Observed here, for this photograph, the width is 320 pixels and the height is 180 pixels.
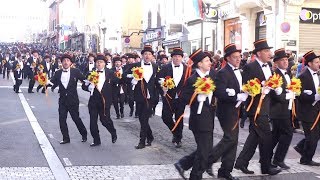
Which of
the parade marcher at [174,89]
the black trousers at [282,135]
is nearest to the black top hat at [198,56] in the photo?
the black trousers at [282,135]

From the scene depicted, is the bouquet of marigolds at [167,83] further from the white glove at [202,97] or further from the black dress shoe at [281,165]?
the white glove at [202,97]

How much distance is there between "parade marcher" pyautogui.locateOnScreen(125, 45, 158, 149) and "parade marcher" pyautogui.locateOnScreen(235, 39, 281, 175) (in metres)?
2.76

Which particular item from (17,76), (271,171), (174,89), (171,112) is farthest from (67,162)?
(17,76)

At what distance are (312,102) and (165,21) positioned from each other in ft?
103

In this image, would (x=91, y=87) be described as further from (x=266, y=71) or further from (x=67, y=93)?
(x=266, y=71)

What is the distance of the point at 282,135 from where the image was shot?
28.1 ft

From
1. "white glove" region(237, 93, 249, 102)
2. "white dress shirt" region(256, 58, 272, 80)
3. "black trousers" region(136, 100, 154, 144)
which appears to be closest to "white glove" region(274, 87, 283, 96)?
"white dress shirt" region(256, 58, 272, 80)

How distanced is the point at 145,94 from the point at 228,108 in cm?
331

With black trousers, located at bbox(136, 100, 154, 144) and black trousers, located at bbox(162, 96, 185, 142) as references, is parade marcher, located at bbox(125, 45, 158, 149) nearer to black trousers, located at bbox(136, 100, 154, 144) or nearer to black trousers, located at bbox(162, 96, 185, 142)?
black trousers, located at bbox(136, 100, 154, 144)

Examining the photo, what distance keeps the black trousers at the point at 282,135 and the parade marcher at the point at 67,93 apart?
169 inches

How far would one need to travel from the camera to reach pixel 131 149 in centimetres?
1035

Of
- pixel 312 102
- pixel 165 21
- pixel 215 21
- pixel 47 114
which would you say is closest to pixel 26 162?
pixel 312 102

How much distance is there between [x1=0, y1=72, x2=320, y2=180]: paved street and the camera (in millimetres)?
8023

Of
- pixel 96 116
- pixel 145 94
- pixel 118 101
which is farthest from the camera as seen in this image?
pixel 118 101
